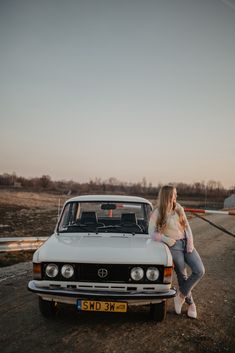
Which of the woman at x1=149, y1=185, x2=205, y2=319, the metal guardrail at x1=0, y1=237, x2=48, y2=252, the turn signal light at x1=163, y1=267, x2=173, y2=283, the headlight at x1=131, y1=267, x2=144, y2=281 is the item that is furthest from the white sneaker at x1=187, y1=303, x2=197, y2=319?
the metal guardrail at x1=0, y1=237, x2=48, y2=252

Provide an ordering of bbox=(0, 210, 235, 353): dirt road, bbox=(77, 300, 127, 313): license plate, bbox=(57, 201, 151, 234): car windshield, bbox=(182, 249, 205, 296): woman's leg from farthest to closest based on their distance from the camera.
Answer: bbox=(57, 201, 151, 234): car windshield < bbox=(182, 249, 205, 296): woman's leg < bbox=(77, 300, 127, 313): license plate < bbox=(0, 210, 235, 353): dirt road

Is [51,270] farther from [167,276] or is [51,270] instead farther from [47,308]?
[167,276]

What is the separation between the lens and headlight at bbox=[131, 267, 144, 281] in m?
4.01

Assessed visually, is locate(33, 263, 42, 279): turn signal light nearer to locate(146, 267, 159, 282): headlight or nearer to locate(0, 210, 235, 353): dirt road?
locate(0, 210, 235, 353): dirt road

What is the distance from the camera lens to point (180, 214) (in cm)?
465

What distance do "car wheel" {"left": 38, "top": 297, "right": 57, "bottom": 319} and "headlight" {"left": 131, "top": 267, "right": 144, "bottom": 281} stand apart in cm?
118

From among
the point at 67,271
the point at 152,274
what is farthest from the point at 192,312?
the point at 67,271

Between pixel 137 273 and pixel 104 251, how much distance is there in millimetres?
492

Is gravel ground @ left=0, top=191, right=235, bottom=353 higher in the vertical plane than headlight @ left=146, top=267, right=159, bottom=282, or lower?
lower

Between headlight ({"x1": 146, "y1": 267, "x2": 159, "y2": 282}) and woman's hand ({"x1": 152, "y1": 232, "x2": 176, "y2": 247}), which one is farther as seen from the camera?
woman's hand ({"x1": 152, "y1": 232, "x2": 176, "y2": 247})

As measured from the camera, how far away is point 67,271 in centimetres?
Result: 404

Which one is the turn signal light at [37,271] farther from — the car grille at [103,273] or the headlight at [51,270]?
the car grille at [103,273]

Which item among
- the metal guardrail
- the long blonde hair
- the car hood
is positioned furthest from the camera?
the metal guardrail

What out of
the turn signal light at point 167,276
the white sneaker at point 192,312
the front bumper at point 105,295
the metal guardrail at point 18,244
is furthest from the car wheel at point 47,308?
the metal guardrail at point 18,244
